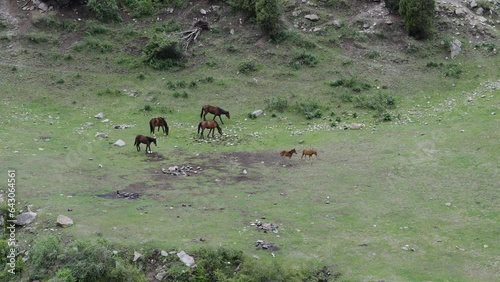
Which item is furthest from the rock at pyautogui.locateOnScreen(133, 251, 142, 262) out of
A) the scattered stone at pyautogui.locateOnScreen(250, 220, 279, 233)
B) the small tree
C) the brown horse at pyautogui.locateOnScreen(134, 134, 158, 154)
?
the small tree

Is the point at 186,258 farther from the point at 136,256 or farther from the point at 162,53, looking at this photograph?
the point at 162,53

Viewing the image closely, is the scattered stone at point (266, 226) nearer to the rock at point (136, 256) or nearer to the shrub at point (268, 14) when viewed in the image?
the rock at point (136, 256)

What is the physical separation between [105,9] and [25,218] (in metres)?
21.4

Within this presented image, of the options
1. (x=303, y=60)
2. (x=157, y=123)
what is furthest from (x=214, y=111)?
(x=303, y=60)

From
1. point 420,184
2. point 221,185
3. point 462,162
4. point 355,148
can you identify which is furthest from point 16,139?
point 462,162

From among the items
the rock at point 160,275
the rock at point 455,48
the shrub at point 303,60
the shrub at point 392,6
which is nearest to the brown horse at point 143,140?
the rock at point 160,275

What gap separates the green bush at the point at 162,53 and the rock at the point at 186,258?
63.8 ft

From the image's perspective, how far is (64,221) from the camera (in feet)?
63.7

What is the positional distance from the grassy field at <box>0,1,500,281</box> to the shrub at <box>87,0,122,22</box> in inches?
62.6

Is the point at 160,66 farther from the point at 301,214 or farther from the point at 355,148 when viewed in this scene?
the point at 301,214

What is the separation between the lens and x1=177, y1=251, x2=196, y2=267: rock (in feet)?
58.4

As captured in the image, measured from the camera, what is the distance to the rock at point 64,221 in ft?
63.4

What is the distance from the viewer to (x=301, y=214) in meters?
21.0

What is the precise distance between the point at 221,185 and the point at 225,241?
4.95 meters
